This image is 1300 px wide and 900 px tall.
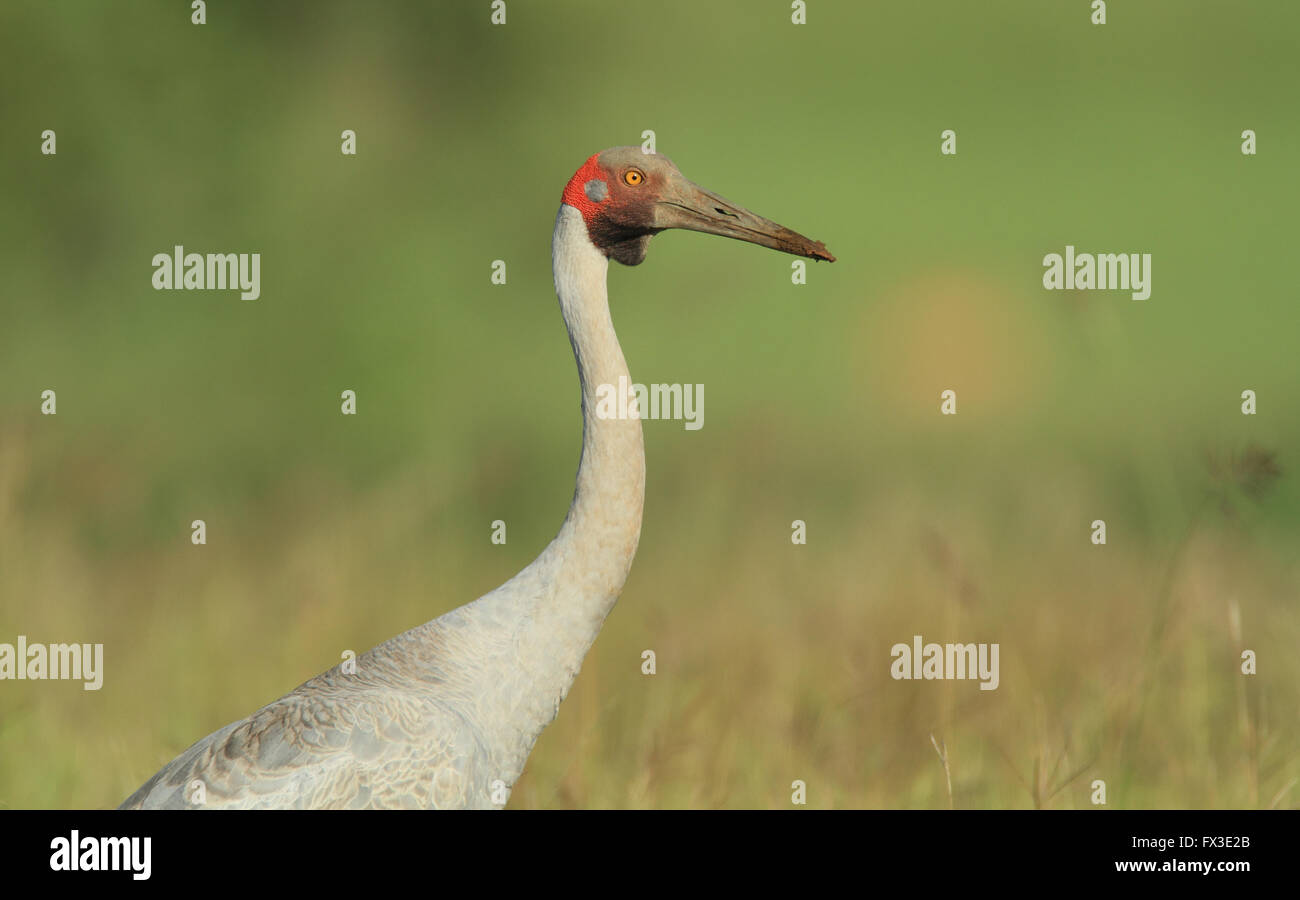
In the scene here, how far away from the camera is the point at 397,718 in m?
3.29

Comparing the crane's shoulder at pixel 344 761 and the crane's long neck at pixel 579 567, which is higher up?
the crane's long neck at pixel 579 567

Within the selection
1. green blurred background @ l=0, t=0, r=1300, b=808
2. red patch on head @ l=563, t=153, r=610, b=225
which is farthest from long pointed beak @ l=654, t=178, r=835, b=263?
green blurred background @ l=0, t=0, r=1300, b=808

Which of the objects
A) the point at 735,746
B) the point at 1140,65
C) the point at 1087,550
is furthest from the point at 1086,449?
the point at 1140,65

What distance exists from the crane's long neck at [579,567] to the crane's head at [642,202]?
134 millimetres

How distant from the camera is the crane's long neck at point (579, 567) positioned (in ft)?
11.1

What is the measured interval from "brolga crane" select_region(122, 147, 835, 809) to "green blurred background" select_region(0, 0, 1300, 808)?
959 millimetres

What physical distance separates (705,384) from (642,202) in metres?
7.38

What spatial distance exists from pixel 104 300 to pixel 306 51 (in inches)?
107

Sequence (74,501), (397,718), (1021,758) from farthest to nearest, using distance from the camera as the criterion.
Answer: (74,501) < (1021,758) < (397,718)

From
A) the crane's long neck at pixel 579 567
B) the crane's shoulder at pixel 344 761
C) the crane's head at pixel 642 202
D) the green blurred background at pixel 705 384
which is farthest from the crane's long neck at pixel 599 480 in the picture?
the green blurred background at pixel 705 384

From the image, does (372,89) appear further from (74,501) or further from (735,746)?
(735,746)

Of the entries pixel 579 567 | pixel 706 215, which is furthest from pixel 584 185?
pixel 579 567

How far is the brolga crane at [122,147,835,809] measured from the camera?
325cm

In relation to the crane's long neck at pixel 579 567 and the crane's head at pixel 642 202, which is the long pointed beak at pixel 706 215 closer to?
the crane's head at pixel 642 202
